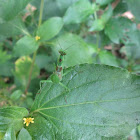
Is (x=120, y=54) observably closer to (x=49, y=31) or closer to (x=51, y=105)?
(x=49, y=31)

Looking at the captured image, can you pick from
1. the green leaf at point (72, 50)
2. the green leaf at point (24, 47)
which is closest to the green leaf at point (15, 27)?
the green leaf at point (24, 47)

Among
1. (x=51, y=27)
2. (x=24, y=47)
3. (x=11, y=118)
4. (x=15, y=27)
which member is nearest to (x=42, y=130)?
(x=11, y=118)

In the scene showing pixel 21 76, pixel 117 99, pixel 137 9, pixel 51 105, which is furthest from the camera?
pixel 21 76

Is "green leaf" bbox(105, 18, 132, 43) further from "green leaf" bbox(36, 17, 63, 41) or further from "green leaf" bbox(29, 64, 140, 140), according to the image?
"green leaf" bbox(29, 64, 140, 140)

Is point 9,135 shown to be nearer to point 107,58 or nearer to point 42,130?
point 42,130

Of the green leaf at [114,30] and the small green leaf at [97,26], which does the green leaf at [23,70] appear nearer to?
the small green leaf at [97,26]

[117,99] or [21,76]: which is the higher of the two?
[21,76]

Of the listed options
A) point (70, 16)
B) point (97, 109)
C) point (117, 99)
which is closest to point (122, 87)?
point (117, 99)
